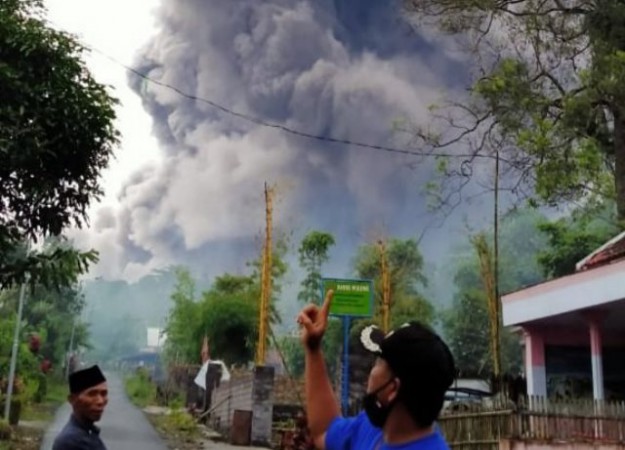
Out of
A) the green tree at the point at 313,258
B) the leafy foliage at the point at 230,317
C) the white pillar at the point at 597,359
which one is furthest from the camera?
the green tree at the point at 313,258

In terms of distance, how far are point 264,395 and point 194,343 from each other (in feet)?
60.9

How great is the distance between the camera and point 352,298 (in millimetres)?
11320

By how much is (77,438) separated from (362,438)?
8.20 feet

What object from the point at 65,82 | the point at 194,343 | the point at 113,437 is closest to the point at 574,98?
the point at 65,82

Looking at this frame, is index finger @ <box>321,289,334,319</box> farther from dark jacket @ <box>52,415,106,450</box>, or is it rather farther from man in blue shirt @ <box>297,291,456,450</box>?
dark jacket @ <box>52,415,106,450</box>

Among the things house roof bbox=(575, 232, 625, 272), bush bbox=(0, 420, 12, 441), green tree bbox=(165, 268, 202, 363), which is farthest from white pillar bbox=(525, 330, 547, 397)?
green tree bbox=(165, 268, 202, 363)

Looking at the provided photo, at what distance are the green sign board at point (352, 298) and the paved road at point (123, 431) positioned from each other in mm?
6633

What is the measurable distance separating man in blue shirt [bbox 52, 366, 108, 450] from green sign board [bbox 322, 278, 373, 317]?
22.1 ft

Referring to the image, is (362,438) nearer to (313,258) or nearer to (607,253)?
(607,253)

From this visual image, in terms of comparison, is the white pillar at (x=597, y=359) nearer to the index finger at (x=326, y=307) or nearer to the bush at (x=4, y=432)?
the index finger at (x=326, y=307)

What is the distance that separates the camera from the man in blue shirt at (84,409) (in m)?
4.30

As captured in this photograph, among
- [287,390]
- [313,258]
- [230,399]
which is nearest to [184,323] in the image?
[313,258]

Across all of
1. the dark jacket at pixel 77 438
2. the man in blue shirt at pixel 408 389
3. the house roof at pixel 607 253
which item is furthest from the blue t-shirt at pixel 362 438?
the house roof at pixel 607 253

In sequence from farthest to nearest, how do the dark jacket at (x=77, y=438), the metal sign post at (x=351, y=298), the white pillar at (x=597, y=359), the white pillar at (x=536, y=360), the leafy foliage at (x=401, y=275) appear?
1. the leafy foliage at (x=401, y=275)
2. the white pillar at (x=536, y=360)
3. the white pillar at (x=597, y=359)
4. the metal sign post at (x=351, y=298)
5. the dark jacket at (x=77, y=438)
